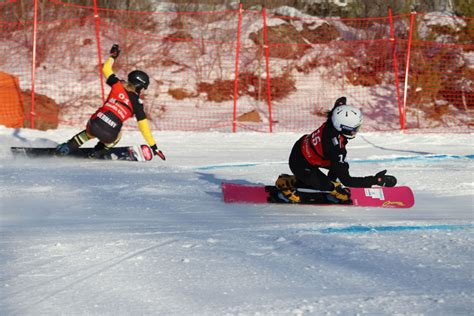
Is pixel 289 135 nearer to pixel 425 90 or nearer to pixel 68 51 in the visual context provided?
pixel 425 90

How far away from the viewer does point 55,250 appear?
5164mm

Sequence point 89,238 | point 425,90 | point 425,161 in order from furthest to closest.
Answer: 1. point 425,90
2. point 425,161
3. point 89,238

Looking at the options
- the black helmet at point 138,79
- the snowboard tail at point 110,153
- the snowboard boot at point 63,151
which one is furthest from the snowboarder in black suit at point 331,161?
the snowboard boot at point 63,151

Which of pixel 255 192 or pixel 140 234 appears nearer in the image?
pixel 140 234

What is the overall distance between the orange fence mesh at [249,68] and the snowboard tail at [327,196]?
28.8ft

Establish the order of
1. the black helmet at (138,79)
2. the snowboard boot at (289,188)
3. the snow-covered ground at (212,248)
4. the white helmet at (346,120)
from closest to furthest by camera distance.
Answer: the snow-covered ground at (212,248)
the white helmet at (346,120)
the snowboard boot at (289,188)
the black helmet at (138,79)

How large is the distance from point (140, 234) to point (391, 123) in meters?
12.2

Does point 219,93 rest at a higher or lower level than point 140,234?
higher

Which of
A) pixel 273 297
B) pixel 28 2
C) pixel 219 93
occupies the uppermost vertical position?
pixel 28 2

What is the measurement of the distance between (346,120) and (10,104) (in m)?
9.47

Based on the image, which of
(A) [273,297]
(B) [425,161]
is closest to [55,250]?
(A) [273,297]

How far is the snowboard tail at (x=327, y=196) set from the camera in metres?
7.17

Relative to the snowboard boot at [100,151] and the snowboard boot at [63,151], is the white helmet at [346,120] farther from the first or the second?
the snowboard boot at [63,151]

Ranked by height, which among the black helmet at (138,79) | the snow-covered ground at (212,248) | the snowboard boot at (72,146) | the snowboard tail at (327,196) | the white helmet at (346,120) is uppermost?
the black helmet at (138,79)
